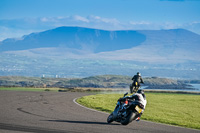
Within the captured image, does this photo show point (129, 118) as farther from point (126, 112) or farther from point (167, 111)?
point (167, 111)

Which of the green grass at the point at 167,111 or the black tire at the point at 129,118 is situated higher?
the black tire at the point at 129,118

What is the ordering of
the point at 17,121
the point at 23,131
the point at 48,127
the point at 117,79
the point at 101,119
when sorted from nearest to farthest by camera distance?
the point at 23,131, the point at 48,127, the point at 17,121, the point at 101,119, the point at 117,79

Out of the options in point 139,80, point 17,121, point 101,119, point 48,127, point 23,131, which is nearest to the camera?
point 23,131

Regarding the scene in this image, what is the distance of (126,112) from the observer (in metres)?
17.2

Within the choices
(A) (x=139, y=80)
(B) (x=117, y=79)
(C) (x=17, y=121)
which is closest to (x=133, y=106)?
(C) (x=17, y=121)

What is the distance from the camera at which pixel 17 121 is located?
16766 mm

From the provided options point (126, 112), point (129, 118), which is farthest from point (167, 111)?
point (129, 118)

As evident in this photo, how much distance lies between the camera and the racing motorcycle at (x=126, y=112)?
1686 centimetres

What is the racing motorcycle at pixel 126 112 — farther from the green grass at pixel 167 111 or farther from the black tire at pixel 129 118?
the green grass at pixel 167 111

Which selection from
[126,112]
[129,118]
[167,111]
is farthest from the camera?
[167,111]

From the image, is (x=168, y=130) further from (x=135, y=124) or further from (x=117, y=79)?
(x=117, y=79)

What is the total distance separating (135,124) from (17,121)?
5115 millimetres

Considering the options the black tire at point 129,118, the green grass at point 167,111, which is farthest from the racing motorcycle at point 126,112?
the green grass at point 167,111

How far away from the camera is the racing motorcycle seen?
55.3 feet
